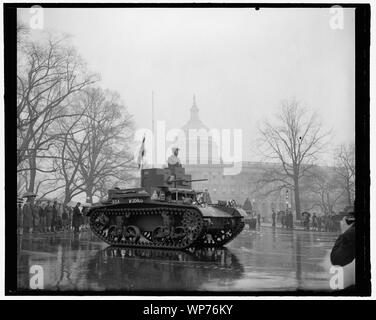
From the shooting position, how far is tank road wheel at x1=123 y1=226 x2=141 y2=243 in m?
18.0

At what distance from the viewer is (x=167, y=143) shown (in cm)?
1639

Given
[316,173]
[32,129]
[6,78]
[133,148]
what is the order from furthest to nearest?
[316,173], [133,148], [32,129], [6,78]

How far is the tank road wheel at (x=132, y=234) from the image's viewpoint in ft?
59.1

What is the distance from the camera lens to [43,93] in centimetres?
1591

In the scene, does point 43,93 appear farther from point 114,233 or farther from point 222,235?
point 222,235

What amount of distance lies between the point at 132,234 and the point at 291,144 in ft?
21.2

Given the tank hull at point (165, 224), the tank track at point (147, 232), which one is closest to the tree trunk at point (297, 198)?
the tank hull at point (165, 224)

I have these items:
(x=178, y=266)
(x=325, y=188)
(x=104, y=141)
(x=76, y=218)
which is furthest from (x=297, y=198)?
(x=178, y=266)

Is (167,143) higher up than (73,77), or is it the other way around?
(73,77)

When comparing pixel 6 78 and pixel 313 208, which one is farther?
pixel 313 208
